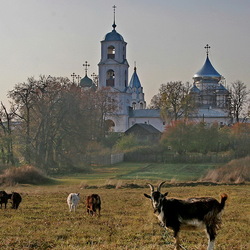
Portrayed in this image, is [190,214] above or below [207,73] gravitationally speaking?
below

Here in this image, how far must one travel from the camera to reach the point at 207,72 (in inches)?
4021

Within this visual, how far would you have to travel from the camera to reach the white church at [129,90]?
3504 inches

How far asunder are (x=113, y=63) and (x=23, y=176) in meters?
56.2

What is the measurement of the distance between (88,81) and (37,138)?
159ft

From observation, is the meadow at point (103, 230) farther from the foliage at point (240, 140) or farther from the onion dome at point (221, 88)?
the onion dome at point (221, 88)

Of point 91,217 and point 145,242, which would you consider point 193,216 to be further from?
point 91,217

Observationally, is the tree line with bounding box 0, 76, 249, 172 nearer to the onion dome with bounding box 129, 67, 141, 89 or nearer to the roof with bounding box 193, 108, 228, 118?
the roof with bounding box 193, 108, 228, 118

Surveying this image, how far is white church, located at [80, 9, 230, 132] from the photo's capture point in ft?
292

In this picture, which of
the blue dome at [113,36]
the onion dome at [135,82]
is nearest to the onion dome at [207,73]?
the onion dome at [135,82]

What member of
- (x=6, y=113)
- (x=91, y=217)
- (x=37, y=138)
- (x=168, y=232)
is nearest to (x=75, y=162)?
(x=37, y=138)

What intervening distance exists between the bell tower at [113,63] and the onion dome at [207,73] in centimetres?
1850

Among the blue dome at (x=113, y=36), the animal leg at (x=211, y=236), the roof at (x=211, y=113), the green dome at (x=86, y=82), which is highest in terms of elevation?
the blue dome at (x=113, y=36)

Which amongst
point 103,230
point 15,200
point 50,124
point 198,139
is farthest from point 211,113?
point 103,230

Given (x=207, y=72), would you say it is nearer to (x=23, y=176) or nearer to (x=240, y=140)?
(x=240, y=140)
